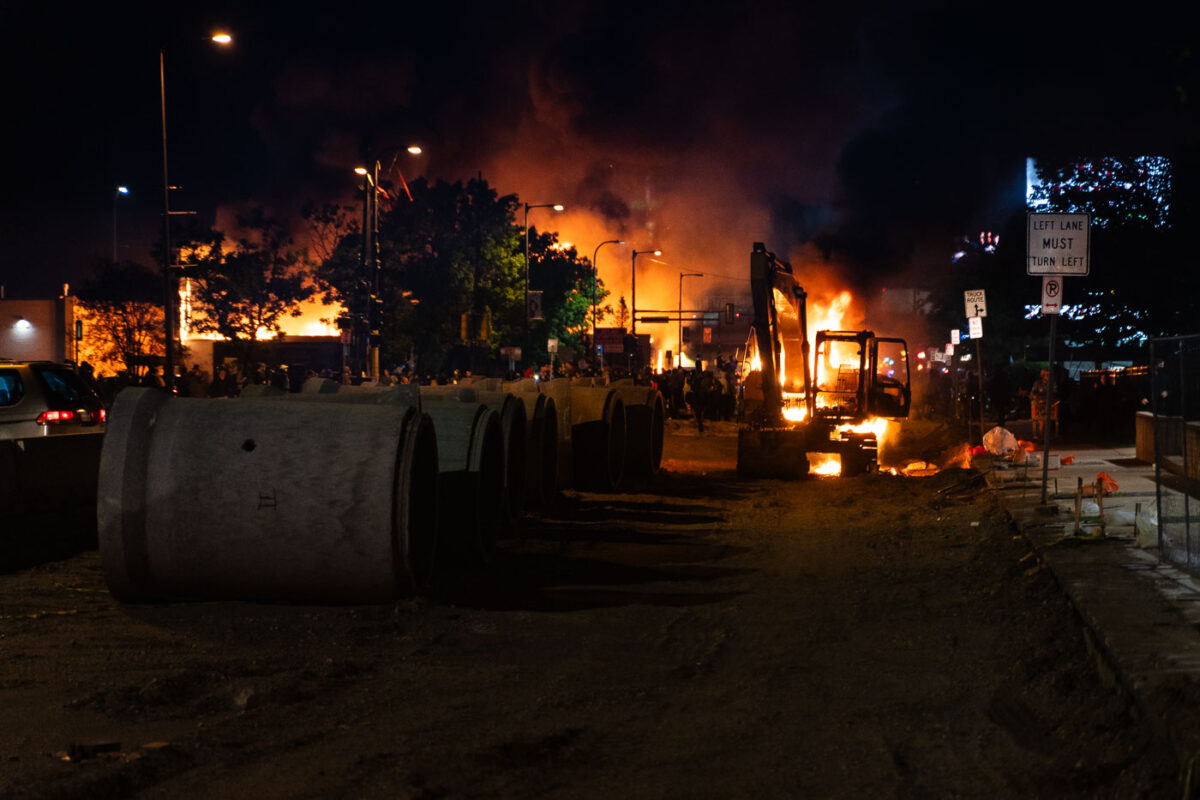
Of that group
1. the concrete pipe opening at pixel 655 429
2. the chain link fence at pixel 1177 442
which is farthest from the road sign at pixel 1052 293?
the concrete pipe opening at pixel 655 429

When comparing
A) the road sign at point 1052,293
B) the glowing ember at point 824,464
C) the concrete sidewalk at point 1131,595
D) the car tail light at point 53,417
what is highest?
the road sign at point 1052,293

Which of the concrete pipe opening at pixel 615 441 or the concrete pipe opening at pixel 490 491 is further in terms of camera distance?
the concrete pipe opening at pixel 615 441

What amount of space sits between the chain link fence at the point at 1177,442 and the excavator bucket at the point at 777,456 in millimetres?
10961

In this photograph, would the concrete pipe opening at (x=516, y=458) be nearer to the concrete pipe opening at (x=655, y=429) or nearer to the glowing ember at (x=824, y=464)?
the concrete pipe opening at (x=655, y=429)

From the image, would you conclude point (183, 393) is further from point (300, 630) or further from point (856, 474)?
point (300, 630)

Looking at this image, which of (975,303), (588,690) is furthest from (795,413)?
(588,690)

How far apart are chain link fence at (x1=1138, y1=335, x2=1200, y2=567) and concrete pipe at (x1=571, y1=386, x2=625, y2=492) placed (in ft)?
27.8

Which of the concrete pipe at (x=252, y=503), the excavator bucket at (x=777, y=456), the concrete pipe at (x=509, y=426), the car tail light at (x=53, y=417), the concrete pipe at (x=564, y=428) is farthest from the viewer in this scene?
the excavator bucket at (x=777, y=456)

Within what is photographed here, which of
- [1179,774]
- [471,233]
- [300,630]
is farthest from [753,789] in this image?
[471,233]

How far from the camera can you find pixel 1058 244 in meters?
14.3

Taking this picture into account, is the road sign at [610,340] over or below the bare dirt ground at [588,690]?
over

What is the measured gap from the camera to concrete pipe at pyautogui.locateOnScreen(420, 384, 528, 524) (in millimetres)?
11664

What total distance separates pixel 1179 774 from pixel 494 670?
357 centimetres

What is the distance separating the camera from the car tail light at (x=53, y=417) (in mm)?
14992
